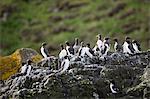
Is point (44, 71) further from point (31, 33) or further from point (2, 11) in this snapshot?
point (2, 11)

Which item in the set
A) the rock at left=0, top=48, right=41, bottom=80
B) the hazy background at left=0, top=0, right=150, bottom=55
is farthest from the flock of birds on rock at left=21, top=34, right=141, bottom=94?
the hazy background at left=0, top=0, right=150, bottom=55

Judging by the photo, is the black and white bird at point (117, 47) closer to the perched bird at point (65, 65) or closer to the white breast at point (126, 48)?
the white breast at point (126, 48)

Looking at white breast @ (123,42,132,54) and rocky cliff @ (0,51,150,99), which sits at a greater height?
white breast @ (123,42,132,54)

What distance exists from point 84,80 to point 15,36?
7992 cm

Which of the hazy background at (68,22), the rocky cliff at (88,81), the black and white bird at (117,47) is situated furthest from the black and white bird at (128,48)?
the hazy background at (68,22)

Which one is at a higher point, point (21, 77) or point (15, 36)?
point (15, 36)

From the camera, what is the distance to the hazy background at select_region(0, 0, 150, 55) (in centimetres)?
11739

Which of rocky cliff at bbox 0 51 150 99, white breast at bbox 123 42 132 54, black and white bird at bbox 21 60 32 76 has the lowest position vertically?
rocky cliff at bbox 0 51 150 99

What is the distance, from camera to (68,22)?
12625 centimetres

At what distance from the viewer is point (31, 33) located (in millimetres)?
126312

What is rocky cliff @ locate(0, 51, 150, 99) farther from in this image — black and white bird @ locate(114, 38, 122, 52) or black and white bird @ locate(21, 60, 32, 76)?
black and white bird @ locate(114, 38, 122, 52)

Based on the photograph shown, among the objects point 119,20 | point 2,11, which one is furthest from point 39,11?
point 119,20

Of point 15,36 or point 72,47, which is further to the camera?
point 15,36

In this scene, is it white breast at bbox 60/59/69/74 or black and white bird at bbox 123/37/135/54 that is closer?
white breast at bbox 60/59/69/74
